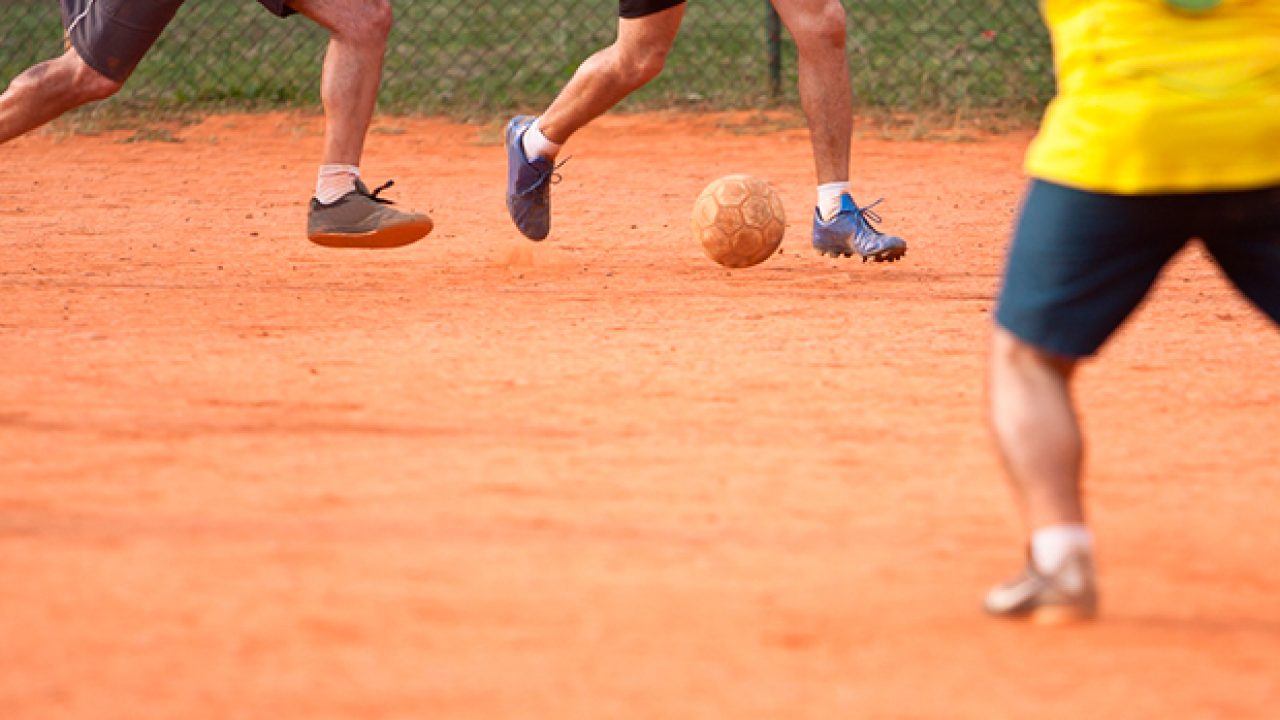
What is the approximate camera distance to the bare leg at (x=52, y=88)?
6.03 meters

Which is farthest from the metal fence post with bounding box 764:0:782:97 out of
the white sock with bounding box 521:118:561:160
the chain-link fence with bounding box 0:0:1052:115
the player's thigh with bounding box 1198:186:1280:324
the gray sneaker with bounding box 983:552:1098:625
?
the gray sneaker with bounding box 983:552:1098:625

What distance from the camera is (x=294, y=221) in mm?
7887

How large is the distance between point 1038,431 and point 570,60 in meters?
11.4

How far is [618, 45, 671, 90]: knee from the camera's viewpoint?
255 inches

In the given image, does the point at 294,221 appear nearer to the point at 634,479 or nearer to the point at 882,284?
the point at 882,284

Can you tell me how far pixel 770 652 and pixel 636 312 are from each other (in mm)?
3059

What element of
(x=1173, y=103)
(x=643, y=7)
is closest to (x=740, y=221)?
(x=643, y=7)

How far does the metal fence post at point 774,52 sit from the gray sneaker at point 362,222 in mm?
6208

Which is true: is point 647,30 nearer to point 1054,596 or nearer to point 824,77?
point 824,77

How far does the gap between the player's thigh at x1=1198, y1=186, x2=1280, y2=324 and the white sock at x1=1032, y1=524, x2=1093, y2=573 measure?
0.48m

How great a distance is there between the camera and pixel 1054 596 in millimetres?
2777

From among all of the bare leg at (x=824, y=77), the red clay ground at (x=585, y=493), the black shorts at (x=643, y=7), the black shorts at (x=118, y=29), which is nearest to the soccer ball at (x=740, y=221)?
the red clay ground at (x=585, y=493)

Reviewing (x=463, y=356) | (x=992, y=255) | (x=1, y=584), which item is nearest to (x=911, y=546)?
(x=1, y=584)

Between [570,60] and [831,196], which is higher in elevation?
[831,196]
